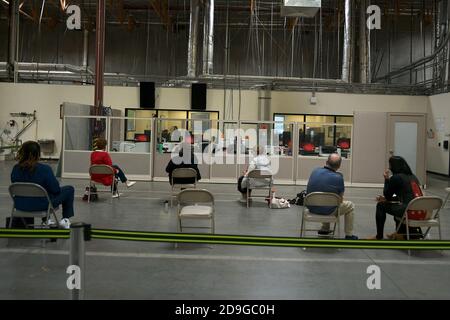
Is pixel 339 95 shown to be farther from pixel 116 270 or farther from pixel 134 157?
pixel 116 270

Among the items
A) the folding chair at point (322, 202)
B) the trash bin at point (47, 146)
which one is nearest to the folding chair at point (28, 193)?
the folding chair at point (322, 202)

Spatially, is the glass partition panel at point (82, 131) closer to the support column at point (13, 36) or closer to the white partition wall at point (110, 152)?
the white partition wall at point (110, 152)

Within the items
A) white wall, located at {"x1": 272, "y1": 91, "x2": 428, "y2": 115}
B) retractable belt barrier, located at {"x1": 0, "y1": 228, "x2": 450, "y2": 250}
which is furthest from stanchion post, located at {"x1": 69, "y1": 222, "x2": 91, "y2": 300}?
white wall, located at {"x1": 272, "y1": 91, "x2": 428, "y2": 115}

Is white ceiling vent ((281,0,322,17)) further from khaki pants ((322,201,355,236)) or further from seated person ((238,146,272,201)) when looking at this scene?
khaki pants ((322,201,355,236))

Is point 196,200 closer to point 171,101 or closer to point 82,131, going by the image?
point 82,131

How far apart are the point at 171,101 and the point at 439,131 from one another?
409 inches

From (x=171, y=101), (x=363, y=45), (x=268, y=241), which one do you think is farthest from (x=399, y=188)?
(x=171, y=101)

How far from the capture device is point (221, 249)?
5.56 m

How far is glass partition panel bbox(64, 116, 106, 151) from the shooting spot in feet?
43.1

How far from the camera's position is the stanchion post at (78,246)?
3.16 m

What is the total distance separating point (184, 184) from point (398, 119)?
7.12m

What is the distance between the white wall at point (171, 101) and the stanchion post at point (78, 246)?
15.3m

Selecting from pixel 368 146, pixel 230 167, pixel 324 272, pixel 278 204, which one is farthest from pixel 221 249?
pixel 368 146

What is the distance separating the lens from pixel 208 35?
16812mm
